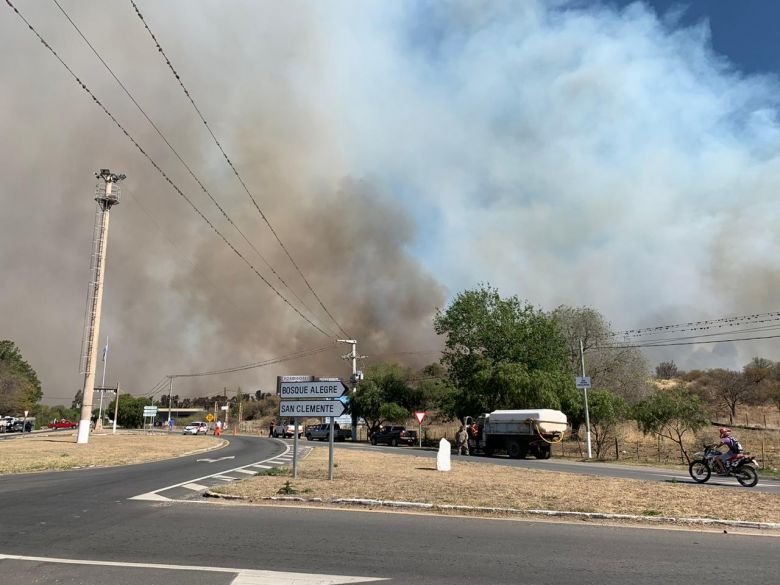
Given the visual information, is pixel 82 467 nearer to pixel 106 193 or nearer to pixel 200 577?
pixel 200 577

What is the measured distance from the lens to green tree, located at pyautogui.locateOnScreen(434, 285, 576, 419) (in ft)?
123

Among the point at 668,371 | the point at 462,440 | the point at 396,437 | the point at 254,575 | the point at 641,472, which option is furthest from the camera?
the point at 668,371

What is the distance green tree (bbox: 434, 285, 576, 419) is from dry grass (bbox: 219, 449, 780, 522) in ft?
72.0

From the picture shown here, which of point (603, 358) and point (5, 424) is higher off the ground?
point (603, 358)

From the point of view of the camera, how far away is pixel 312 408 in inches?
566

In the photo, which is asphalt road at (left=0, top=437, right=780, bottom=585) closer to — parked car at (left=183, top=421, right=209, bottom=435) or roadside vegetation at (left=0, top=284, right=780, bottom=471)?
roadside vegetation at (left=0, top=284, right=780, bottom=471)

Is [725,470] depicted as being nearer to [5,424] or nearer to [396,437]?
[396,437]

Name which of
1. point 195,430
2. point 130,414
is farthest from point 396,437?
point 130,414

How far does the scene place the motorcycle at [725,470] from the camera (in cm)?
1483

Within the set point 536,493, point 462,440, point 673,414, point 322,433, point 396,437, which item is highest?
point 673,414

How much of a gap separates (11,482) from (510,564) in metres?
12.9

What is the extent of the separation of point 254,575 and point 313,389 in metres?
9.00

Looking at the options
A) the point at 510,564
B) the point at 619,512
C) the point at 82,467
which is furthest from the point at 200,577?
the point at 82,467

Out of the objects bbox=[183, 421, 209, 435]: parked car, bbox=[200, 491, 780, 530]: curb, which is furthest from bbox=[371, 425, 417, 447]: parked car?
bbox=[200, 491, 780, 530]: curb
